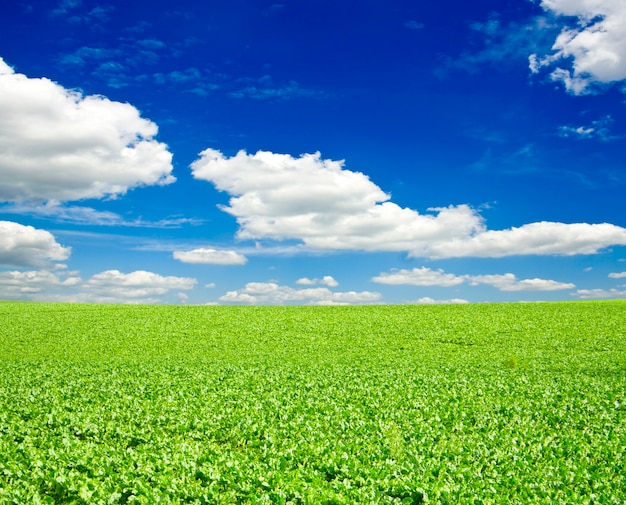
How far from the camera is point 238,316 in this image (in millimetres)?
68000

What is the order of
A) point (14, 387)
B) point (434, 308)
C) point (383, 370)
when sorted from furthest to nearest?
point (434, 308), point (383, 370), point (14, 387)

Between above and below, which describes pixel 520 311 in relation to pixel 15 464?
above

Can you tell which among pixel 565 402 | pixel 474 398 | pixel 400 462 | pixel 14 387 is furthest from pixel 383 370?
pixel 14 387

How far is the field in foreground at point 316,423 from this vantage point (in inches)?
499

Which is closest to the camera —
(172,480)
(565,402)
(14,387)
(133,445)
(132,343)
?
(172,480)

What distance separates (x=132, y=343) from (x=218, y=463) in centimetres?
3912

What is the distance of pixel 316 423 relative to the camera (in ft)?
62.1

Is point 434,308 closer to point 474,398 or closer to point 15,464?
point 474,398

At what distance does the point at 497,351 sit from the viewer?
4384cm

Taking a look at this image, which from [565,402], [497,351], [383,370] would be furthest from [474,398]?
[497,351]

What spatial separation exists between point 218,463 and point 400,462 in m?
5.16

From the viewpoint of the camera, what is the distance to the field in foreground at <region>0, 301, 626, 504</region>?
12680 mm

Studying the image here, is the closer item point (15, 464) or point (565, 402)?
point (15, 464)

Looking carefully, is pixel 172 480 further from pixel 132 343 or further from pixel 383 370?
pixel 132 343
